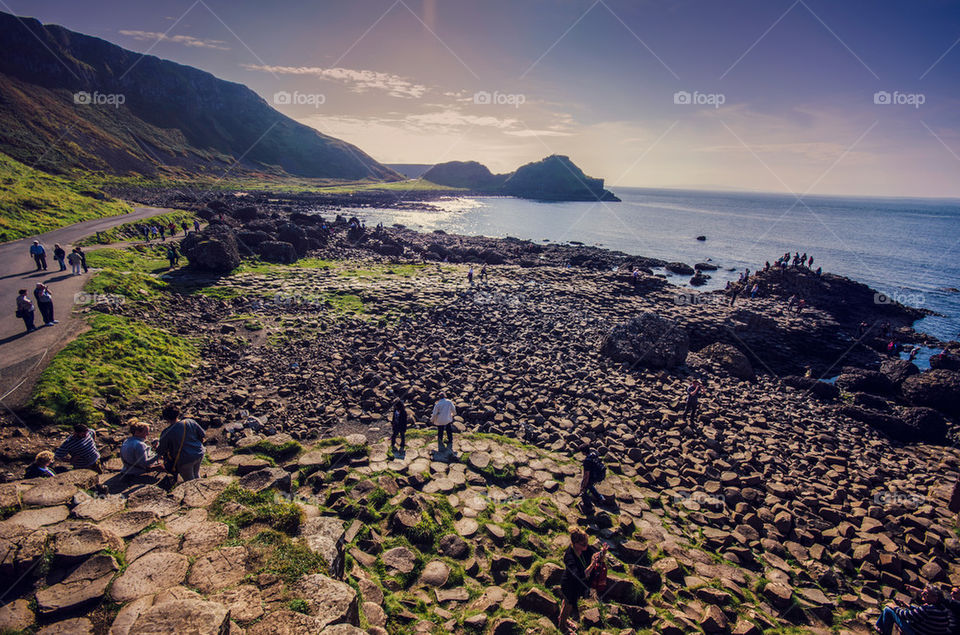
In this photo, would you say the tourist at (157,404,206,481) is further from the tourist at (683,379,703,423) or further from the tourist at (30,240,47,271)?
the tourist at (30,240,47,271)

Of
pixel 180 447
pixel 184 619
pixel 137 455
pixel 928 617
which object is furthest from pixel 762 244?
pixel 184 619

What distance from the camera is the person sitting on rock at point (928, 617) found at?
750 centimetres

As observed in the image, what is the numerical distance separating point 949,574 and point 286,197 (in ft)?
414

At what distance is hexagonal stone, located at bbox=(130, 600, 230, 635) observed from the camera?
4.42 metres

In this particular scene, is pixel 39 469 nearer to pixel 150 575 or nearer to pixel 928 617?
pixel 150 575

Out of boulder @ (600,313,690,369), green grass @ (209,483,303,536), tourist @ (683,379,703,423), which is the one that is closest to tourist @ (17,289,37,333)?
green grass @ (209,483,303,536)

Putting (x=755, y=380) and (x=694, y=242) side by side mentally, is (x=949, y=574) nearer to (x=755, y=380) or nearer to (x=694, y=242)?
(x=755, y=380)

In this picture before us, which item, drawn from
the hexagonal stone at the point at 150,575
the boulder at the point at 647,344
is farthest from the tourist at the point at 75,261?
the boulder at the point at 647,344

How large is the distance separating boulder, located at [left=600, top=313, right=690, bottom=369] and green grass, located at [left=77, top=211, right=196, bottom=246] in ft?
128

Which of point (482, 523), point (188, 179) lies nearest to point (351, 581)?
point (482, 523)

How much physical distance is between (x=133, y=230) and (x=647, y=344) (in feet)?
154

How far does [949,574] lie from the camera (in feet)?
32.1

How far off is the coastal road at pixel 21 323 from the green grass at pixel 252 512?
8.82 meters

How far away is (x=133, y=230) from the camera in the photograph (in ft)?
Result: 125
